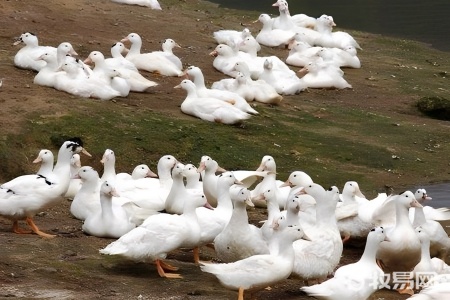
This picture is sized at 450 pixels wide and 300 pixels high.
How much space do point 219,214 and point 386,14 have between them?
21.1 metres

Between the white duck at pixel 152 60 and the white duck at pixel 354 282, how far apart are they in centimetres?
905

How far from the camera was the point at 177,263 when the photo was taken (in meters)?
11.2

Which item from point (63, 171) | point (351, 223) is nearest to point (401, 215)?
point (351, 223)

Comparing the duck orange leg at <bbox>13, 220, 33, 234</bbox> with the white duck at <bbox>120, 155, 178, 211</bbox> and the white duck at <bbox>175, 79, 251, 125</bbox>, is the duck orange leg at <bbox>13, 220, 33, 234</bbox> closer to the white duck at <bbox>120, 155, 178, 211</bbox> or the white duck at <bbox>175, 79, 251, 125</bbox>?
the white duck at <bbox>120, 155, 178, 211</bbox>

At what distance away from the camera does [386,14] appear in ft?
105

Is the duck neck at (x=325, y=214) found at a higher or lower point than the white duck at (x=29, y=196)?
higher

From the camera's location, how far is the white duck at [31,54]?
690 inches

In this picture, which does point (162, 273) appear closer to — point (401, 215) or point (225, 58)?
point (401, 215)

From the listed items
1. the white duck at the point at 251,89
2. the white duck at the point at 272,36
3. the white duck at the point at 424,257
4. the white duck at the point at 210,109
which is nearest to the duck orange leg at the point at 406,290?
the white duck at the point at 424,257

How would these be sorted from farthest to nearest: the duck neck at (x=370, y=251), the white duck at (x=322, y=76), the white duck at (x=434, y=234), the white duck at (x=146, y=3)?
the white duck at (x=146, y=3)
the white duck at (x=322, y=76)
the white duck at (x=434, y=234)
the duck neck at (x=370, y=251)

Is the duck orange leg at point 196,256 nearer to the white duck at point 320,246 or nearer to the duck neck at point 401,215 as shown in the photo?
the white duck at point 320,246

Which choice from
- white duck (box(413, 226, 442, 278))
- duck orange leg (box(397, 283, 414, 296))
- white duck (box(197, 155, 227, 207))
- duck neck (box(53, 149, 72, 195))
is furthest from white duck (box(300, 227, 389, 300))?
white duck (box(197, 155, 227, 207))

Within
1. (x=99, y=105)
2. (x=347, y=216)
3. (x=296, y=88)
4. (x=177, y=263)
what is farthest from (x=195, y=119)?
(x=177, y=263)

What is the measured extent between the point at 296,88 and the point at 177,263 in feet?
28.4
